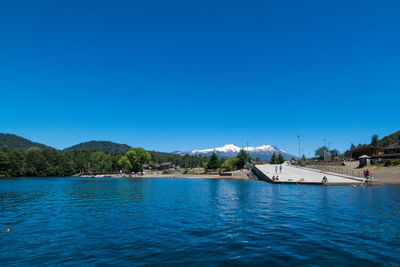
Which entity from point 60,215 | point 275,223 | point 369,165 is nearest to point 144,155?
point 369,165

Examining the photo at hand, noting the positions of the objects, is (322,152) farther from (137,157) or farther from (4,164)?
(4,164)

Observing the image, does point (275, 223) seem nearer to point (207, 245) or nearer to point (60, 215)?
point (207, 245)

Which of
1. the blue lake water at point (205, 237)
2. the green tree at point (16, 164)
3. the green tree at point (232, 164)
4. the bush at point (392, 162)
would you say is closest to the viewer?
the blue lake water at point (205, 237)

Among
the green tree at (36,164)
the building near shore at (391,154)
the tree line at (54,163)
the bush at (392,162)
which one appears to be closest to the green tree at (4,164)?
the tree line at (54,163)

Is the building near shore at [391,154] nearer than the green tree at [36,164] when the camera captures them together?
Yes

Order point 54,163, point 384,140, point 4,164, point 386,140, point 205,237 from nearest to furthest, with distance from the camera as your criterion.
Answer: point 205,237 → point 4,164 → point 54,163 → point 386,140 → point 384,140

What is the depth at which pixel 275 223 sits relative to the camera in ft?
51.0

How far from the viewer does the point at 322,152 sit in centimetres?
13325

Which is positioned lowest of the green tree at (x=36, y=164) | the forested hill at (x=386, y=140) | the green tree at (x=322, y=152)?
the green tree at (x=36, y=164)

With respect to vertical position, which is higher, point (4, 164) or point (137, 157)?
point (137, 157)

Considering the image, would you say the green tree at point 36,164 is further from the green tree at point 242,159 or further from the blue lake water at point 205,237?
the blue lake water at point 205,237

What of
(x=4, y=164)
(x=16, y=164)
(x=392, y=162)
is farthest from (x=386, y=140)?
(x=4, y=164)

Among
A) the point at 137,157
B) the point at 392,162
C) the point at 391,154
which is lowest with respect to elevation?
the point at 392,162

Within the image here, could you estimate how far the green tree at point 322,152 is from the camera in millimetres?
130188
